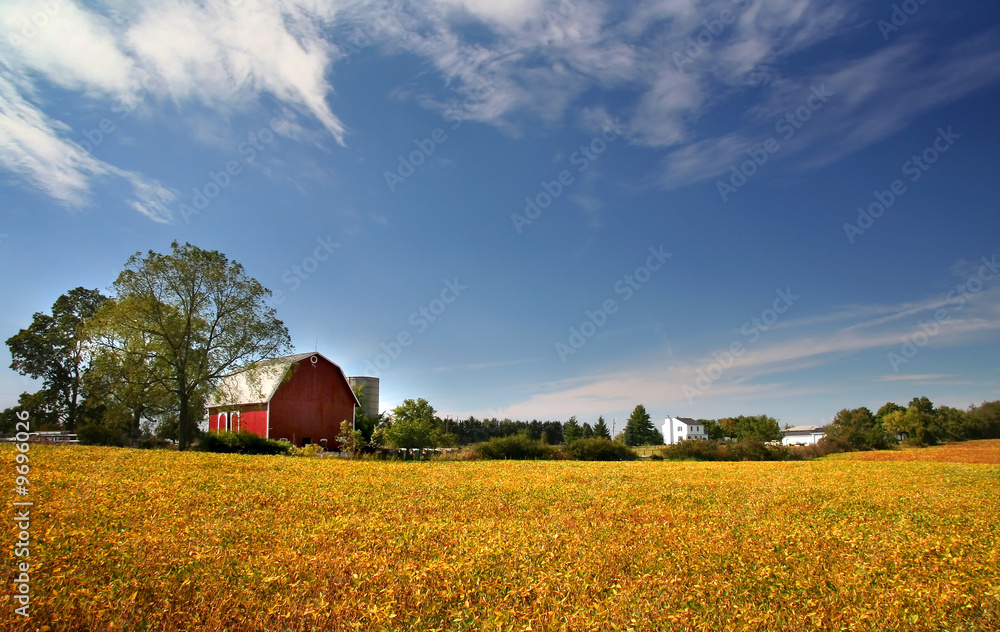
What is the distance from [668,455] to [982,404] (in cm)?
5621

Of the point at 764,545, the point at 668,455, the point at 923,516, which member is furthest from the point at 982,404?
the point at 764,545

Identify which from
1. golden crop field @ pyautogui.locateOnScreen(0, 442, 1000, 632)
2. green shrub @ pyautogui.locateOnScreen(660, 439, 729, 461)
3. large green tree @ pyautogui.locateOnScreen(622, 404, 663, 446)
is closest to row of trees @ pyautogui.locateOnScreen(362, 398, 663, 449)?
large green tree @ pyautogui.locateOnScreen(622, 404, 663, 446)

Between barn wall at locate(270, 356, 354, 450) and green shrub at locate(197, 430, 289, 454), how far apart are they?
4589 mm

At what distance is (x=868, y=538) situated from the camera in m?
8.55

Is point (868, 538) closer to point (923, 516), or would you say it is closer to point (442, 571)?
point (923, 516)

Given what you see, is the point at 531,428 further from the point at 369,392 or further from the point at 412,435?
the point at 412,435

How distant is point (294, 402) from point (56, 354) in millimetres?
18134

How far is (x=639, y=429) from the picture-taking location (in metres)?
93.2

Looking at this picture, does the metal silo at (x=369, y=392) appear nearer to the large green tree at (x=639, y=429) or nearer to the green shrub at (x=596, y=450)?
the green shrub at (x=596, y=450)

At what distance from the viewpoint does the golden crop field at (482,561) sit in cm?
514

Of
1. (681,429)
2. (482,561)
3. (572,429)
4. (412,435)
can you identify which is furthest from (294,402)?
(681,429)

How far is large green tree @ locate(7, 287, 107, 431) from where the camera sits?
37719 millimetres

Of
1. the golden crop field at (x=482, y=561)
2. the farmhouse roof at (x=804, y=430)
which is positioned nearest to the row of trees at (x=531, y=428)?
the golden crop field at (x=482, y=561)

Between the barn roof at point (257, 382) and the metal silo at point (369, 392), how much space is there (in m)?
14.1
